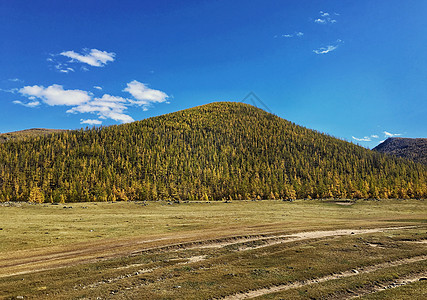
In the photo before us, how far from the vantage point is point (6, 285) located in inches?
A: 634

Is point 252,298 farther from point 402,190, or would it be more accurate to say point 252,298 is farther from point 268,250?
point 402,190

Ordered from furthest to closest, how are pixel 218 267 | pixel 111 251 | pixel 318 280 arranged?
1. pixel 111 251
2. pixel 218 267
3. pixel 318 280

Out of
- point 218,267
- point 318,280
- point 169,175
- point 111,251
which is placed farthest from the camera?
point 169,175

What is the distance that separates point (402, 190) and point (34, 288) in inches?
5804

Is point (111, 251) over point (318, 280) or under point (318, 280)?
under

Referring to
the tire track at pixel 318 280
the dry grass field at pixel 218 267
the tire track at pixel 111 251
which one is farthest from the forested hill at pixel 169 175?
the tire track at pixel 318 280

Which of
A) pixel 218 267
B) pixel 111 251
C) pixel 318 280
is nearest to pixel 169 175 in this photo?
pixel 111 251

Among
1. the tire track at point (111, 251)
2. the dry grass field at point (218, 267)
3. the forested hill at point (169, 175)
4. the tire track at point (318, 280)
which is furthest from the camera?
the forested hill at point (169, 175)

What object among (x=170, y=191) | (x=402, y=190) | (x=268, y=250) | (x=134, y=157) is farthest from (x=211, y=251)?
(x=134, y=157)

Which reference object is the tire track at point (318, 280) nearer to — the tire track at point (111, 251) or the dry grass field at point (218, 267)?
the dry grass field at point (218, 267)

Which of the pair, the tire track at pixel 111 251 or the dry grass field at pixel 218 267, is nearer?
the dry grass field at pixel 218 267

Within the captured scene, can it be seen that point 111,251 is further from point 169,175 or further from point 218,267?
point 169,175

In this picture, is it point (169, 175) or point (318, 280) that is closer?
point (318, 280)

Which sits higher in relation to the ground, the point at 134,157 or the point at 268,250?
the point at 134,157
